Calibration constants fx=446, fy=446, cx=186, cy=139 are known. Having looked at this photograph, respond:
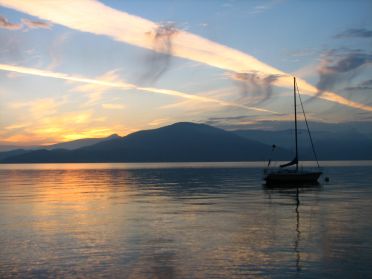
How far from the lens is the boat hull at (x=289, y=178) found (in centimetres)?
8867

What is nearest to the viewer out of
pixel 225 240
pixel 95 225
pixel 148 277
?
pixel 148 277

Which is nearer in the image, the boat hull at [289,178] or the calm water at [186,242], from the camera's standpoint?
the calm water at [186,242]

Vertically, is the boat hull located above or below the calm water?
above

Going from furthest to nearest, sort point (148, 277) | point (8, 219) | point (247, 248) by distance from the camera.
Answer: point (8, 219) < point (247, 248) < point (148, 277)

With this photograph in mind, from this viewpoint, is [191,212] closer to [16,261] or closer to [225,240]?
[225,240]

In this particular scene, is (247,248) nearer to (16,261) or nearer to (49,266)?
(49,266)

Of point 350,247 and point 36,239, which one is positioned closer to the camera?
point 350,247

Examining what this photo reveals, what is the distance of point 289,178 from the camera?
89.9 m

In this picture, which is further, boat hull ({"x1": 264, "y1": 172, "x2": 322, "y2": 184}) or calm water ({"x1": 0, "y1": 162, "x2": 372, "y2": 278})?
boat hull ({"x1": 264, "y1": 172, "x2": 322, "y2": 184})

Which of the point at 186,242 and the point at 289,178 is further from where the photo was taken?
the point at 289,178

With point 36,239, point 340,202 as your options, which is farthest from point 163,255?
point 340,202

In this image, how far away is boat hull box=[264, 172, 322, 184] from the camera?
88669 mm

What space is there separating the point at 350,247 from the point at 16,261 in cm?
1899

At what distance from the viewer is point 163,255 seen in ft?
80.7
